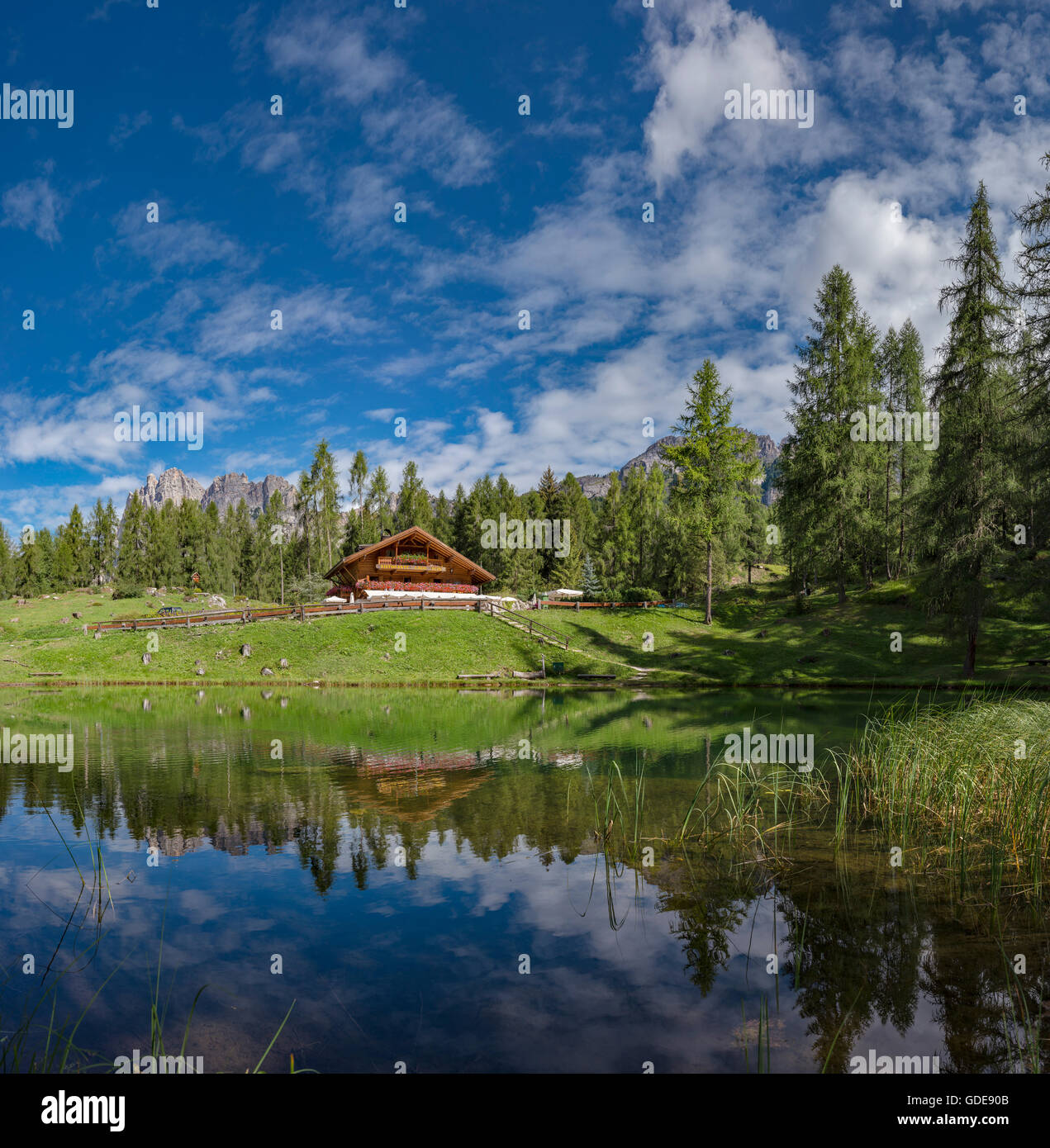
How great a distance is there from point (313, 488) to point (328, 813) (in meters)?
66.7

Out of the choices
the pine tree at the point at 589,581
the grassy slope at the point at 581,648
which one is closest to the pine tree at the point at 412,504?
the pine tree at the point at 589,581

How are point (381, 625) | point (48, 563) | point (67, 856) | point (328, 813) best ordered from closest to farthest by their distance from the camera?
point (67, 856), point (328, 813), point (381, 625), point (48, 563)

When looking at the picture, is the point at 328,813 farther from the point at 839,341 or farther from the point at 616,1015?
the point at 839,341

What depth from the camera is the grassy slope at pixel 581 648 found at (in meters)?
35.9

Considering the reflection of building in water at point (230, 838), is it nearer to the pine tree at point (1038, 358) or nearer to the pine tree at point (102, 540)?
the pine tree at point (1038, 358)

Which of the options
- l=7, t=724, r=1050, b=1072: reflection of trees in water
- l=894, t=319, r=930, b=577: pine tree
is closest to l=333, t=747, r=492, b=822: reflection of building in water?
l=7, t=724, r=1050, b=1072: reflection of trees in water

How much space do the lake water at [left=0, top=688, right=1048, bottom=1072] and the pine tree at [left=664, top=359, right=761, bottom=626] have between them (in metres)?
34.8

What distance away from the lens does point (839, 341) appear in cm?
4575

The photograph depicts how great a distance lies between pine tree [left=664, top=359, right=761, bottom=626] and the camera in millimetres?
Result: 47344

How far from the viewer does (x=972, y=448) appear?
3203 cm

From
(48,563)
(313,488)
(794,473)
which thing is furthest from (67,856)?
(48,563)

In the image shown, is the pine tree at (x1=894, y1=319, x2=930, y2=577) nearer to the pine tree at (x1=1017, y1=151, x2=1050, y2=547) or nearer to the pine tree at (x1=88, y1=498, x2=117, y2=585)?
the pine tree at (x1=1017, y1=151, x2=1050, y2=547)

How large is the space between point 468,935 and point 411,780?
8010mm
